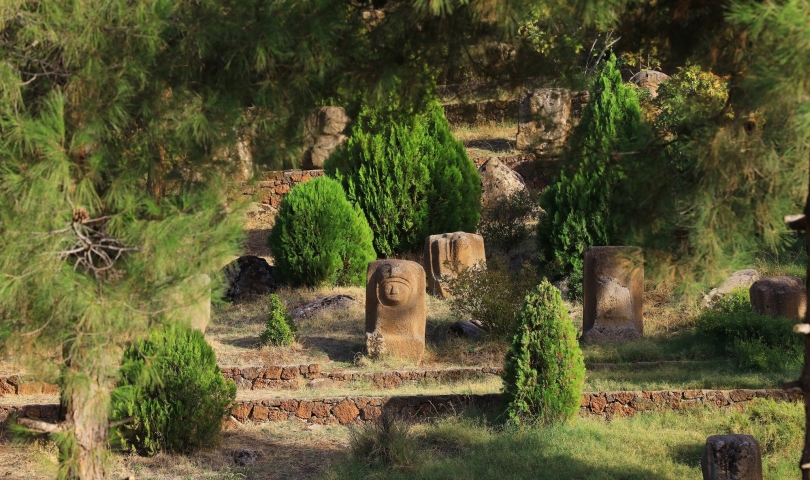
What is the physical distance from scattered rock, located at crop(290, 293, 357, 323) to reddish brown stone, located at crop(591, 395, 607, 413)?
4.84m

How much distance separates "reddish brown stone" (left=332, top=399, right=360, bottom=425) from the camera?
8.41 metres

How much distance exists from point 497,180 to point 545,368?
33.8 feet

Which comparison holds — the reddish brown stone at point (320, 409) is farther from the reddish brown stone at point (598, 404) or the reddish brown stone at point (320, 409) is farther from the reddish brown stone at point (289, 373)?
the reddish brown stone at point (598, 404)

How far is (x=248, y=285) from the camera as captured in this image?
14.2m

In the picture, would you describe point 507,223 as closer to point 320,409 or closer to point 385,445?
point 320,409

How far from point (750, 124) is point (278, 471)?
4.16 m

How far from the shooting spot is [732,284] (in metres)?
12.5

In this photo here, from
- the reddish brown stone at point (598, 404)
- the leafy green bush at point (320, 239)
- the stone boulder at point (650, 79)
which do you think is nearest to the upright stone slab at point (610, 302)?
the reddish brown stone at point (598, 404)

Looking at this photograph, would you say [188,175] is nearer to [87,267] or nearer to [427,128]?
[87,267]

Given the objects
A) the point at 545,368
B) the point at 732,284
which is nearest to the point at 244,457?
the point at 545,368

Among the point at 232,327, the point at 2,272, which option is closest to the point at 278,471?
the point at 2,272

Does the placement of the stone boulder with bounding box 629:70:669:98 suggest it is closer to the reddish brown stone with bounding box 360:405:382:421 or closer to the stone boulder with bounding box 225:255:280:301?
the stone boulder with bounding box 225:255:280:301

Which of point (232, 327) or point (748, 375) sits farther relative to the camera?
point (232, 327)

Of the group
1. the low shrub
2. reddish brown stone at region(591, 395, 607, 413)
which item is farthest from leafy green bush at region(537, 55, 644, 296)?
the low shrub
